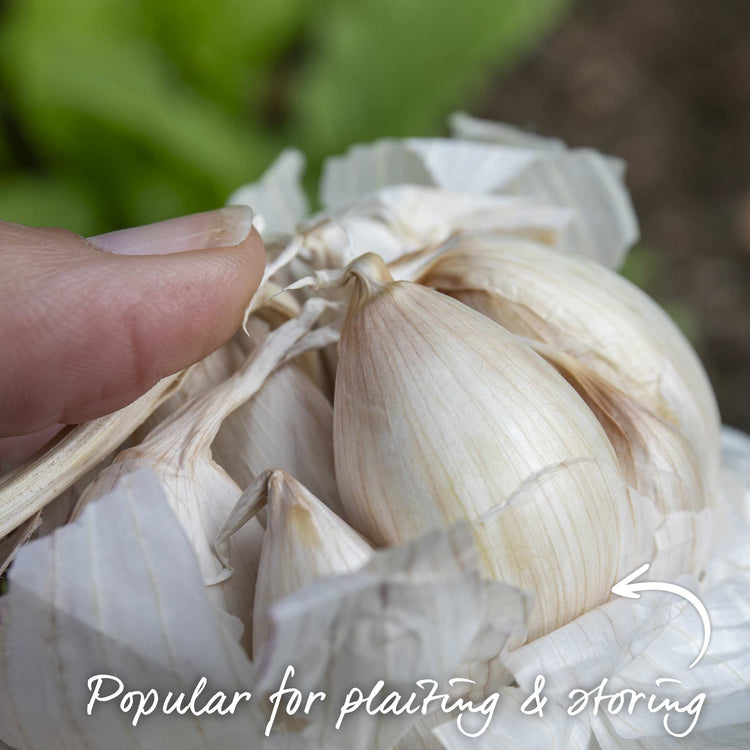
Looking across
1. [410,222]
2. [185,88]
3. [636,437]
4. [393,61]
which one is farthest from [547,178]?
[185,88]

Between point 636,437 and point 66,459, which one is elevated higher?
point 66,459

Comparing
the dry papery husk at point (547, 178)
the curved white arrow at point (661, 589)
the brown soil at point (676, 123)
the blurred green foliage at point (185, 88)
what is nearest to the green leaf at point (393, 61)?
the blurred green foliage at point (185, 88)

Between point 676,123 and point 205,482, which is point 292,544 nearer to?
point 205,482

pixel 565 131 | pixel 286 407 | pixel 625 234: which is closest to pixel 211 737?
pixel 286 407

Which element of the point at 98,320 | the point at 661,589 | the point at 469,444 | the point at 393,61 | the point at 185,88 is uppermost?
the point at 185,88

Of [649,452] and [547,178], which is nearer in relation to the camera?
[649,452]

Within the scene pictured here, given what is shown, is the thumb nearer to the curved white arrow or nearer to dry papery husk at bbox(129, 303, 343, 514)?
dry papery husk at bbox(129, 303, 343, 514)
